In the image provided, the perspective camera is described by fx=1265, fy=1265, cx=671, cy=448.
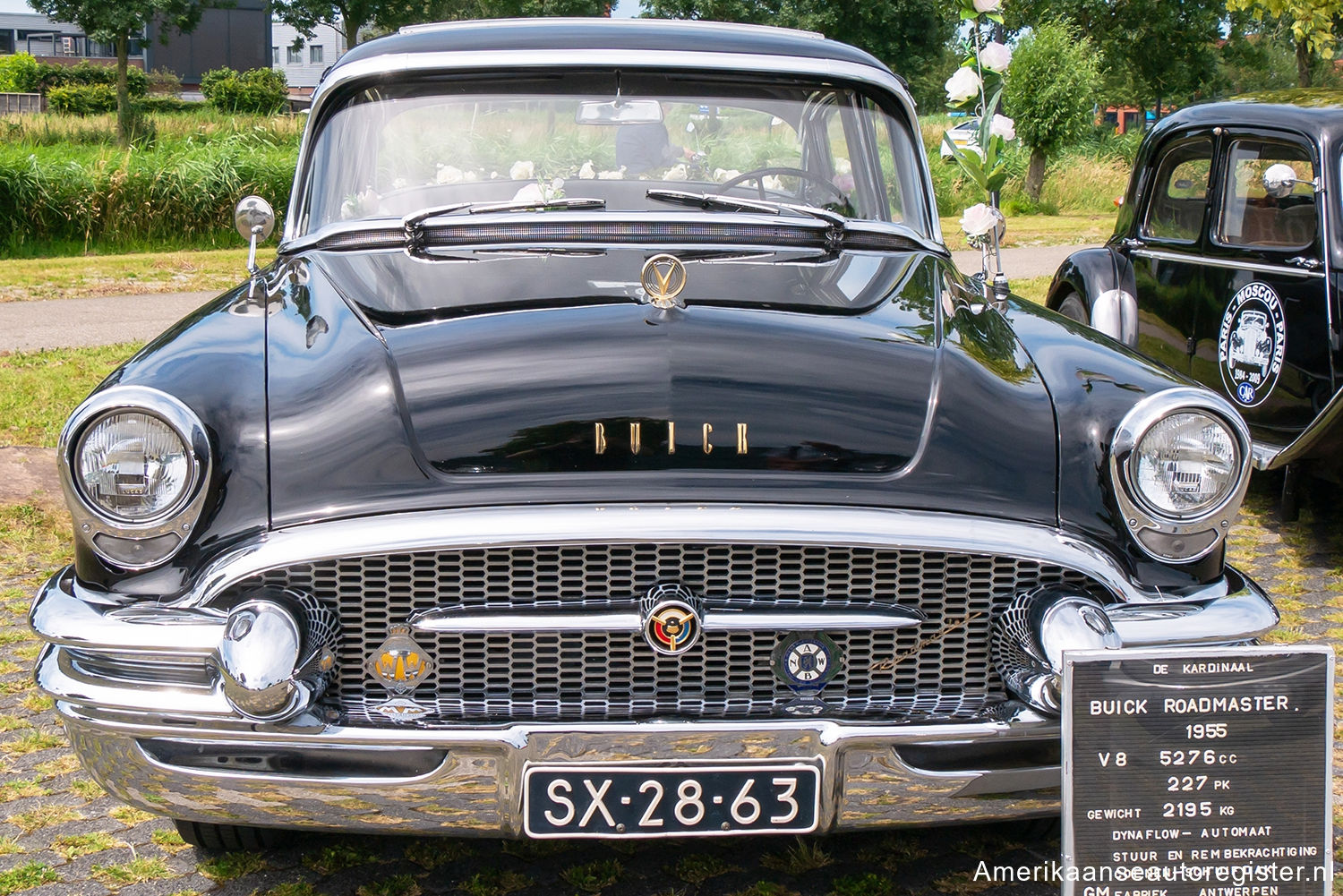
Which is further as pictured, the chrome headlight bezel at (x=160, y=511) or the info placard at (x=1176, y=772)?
the chrome headlight bezel at (x=160, y=511)

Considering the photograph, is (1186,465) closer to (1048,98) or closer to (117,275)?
(117,275)

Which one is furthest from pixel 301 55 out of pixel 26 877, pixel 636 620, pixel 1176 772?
pixel 1176 772

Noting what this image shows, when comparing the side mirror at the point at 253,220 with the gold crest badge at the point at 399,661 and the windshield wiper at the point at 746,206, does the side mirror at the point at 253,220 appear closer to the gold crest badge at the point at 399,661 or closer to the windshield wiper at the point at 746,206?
the windshield wiper at the point at 746,206

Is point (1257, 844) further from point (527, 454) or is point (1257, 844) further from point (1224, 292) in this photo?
point (1224, 292)

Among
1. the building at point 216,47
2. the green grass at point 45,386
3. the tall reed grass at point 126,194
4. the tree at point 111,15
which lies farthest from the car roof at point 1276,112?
the building at point 216,47

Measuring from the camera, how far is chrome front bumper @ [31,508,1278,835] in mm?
2014

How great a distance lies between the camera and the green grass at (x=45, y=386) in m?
6.11

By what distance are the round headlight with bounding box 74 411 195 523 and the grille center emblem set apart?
811 millimetres

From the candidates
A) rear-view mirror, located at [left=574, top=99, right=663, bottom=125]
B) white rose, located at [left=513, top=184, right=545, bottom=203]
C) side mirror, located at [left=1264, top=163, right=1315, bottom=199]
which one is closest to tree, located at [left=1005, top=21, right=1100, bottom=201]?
side mirror, located at [left=1264, top=163, right=1315, bottom=199]

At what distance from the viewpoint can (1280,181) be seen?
203 inches

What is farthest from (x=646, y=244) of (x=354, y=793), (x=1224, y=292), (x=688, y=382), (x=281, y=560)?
(x=1224, y=292)

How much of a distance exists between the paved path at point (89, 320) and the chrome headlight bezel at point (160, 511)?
6886 millimetres

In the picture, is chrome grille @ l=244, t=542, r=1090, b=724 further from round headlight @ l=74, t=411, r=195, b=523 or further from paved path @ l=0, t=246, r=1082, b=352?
paved path @ l=0, t=246, r=1082, b=352

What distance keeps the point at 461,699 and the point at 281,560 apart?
0.37 meters
